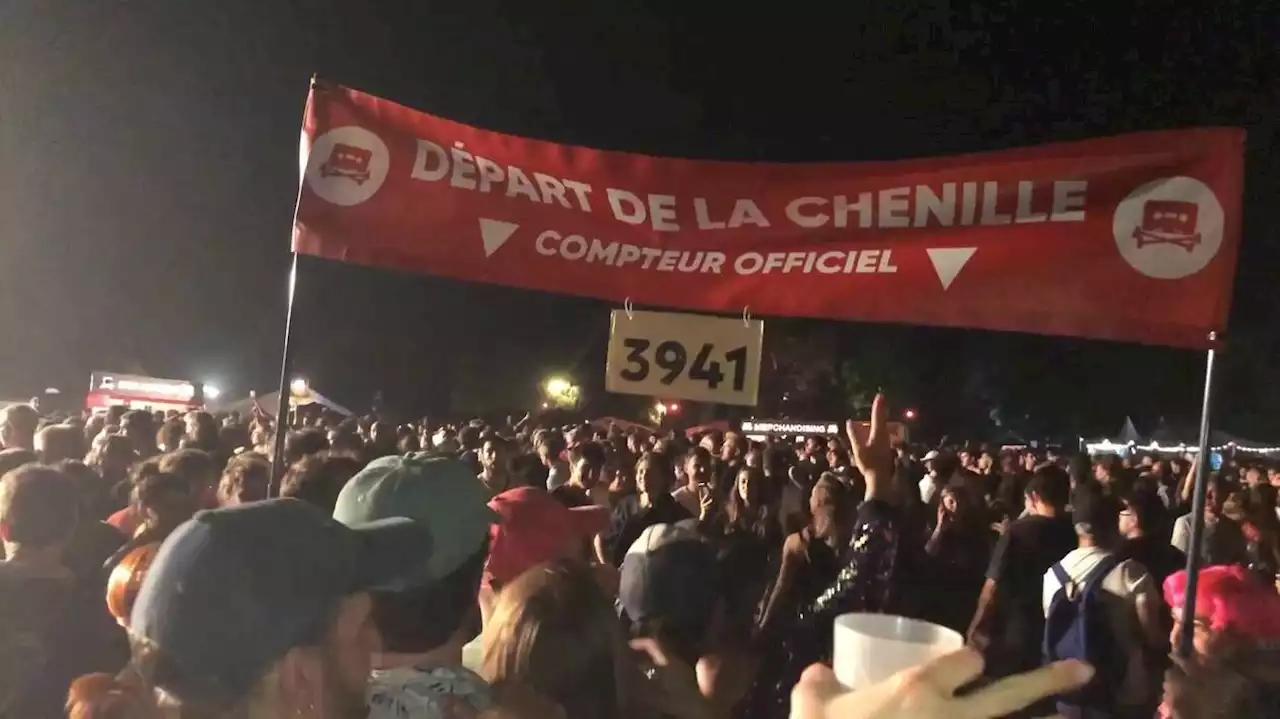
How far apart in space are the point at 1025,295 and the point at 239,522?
3.58 metres

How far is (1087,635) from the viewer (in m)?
4.41

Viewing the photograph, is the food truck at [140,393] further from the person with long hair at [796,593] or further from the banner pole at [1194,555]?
the banner pole at [1194,555]

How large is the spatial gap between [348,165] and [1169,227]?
150 inches

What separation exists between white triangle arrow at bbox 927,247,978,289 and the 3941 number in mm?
1001

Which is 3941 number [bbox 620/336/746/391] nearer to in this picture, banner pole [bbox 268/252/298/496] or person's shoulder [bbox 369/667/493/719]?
banner pole [bbox 268/252/298/496]

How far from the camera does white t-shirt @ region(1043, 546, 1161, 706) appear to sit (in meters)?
4.32

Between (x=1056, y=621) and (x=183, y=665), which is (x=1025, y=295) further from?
(x=183, y=665)

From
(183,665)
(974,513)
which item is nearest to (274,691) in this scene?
(183,665)

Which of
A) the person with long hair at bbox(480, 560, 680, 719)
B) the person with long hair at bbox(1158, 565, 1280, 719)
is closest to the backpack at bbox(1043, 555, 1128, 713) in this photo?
the person with long hair at bbox(1158, 565, 1280, 719)

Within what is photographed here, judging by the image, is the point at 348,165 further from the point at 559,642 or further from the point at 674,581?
the point at 559,642

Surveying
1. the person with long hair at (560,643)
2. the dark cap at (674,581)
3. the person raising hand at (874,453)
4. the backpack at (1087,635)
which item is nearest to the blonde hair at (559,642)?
the person with long hair at (560,643)

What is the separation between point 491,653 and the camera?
246 centimetres

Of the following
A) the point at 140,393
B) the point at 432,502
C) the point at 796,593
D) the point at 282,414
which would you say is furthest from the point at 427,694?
the point at 140,393

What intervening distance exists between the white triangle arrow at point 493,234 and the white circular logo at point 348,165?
21.8 inches
